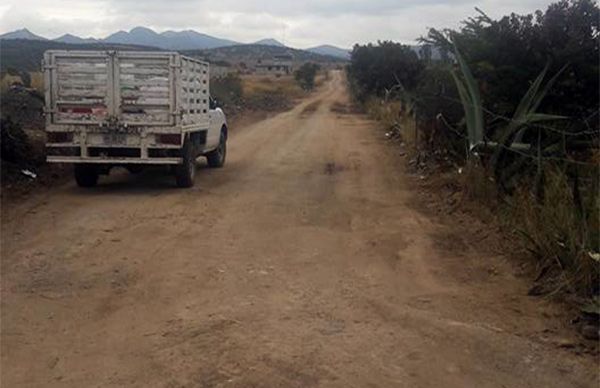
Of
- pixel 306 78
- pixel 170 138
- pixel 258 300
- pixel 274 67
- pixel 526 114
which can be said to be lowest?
pixel 258 300

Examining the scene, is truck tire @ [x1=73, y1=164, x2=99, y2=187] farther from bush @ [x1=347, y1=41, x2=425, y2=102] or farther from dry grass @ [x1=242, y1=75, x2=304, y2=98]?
dry grass @ [x1=242, y1=75, x2=304, y2=98]

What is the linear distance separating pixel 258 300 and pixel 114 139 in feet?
22.4

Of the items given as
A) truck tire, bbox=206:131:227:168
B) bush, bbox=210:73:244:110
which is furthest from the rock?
bush, bbox=210:73:244:110

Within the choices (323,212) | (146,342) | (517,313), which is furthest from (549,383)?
(323,212)

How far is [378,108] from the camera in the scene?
37594 mm

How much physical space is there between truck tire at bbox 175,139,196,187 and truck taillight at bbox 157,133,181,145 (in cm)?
33

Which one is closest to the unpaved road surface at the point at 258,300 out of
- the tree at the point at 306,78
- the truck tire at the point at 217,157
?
the truck tire at the point at 217,157

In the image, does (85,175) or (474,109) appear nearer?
(474,109)

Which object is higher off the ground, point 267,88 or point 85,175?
point 267,88

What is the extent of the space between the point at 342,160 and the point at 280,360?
520 inches

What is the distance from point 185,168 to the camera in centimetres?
1357

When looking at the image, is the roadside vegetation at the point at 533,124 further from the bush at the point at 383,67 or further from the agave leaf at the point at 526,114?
the bush at the point at 383,67

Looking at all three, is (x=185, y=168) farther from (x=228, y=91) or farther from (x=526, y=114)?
(x=228, y=91)

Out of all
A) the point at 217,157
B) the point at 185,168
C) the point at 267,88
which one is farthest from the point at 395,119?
the point at 267,88
